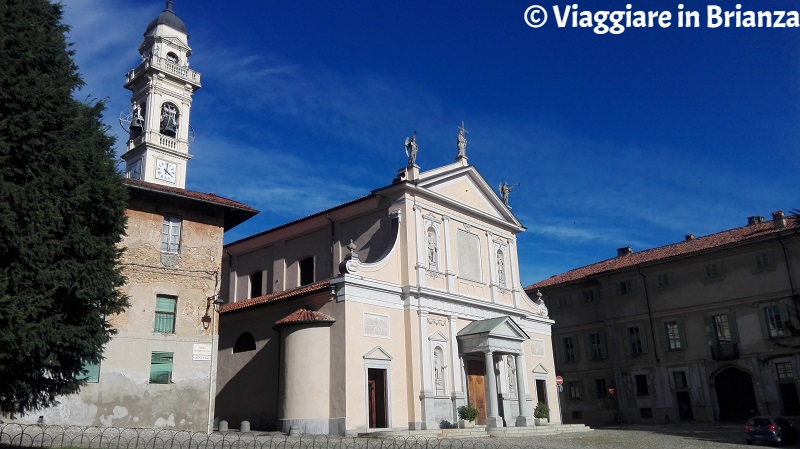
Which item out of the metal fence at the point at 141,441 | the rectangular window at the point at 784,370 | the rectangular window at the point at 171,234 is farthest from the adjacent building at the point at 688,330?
the rectangular window at the point at 171,234

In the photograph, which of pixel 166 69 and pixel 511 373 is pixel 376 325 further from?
pixel 166 69

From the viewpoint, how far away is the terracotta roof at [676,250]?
119 ft

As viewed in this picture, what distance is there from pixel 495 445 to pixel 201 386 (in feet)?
31.5

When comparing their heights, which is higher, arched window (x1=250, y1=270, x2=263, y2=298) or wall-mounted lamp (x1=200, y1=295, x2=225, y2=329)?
arched window (x1=250, y1=270, x2=263, y2=298)

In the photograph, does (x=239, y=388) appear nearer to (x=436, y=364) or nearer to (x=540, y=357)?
(x=436, y=364)

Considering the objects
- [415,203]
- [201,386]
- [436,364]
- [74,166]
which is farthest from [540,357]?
[74,166]

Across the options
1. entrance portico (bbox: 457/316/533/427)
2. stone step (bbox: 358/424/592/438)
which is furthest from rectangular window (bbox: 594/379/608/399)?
entrance portico (bbox: 457/316/533/427)

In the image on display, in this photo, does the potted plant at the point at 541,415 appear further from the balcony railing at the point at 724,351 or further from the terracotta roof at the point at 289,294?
the balcony railing at the point at 724,351

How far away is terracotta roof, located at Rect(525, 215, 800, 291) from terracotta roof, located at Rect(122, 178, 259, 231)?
1073 inches

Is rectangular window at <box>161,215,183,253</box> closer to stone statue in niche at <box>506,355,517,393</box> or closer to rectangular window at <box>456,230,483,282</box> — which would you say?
rectangular window at <box>456,230,483,282</box>

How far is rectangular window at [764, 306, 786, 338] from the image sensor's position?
34406 mm

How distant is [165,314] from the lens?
2052 centimetres

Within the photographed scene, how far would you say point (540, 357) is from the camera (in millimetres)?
32781

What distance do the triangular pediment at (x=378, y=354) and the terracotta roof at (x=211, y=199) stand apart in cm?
676
